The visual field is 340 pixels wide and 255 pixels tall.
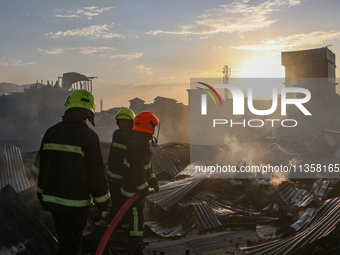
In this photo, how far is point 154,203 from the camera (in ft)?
18.7

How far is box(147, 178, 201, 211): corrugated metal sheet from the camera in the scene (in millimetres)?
5648

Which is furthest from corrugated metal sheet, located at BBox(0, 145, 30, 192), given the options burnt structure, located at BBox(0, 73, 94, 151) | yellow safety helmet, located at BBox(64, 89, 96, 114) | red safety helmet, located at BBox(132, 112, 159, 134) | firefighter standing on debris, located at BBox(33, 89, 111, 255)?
burnt structure, located at BBox(0, 73, 94, 151)

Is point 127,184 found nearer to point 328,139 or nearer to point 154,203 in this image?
point 154,203

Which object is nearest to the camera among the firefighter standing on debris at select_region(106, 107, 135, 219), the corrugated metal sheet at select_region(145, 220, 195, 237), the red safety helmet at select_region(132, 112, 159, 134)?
the red safety helmet at select_region(132, 112, 159, 134)

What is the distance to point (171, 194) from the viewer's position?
598 cm

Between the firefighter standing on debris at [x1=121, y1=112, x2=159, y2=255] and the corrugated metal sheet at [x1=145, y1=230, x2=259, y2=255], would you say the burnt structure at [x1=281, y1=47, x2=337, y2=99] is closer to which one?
the corrugated metal sheet at [x1=145, y1=230, x2=259, y2=255]

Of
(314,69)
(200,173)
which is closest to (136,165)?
(200,173)

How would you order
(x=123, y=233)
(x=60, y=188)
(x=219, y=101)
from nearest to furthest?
(x=60, y=188) → (x=123, y=233) → (x=219, y=101)

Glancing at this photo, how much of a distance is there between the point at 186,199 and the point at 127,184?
278cm

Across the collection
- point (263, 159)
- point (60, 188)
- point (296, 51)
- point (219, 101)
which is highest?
point (296, 51)

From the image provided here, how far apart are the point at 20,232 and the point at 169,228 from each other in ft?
8.85

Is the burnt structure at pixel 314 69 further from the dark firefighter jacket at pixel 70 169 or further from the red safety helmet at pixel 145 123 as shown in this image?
the dark firefighter jacket at pixel 70 169

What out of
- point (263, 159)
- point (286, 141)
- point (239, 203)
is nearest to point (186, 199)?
point (239, 203)

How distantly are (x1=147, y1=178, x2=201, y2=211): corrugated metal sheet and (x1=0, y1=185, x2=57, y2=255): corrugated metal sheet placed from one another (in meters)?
2.50
